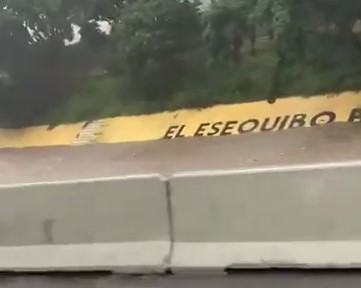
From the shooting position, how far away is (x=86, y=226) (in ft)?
23.7

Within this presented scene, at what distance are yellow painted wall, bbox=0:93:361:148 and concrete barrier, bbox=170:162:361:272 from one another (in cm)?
55

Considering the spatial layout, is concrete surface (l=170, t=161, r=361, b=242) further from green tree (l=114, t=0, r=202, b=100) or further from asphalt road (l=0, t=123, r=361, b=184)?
green tree (l=114, t=0, r=202, b=100)

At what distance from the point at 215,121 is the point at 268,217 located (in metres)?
1.06

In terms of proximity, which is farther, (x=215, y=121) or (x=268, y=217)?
(x=215, y=121)

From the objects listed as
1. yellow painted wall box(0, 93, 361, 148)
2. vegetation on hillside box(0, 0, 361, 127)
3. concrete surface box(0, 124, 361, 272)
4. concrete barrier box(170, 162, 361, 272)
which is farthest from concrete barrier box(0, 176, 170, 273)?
vegetation on hillside box(0, 0, 361, 127)

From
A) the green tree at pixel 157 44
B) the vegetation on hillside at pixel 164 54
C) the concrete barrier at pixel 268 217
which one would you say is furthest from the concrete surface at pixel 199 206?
the green tree at pixel 157 44

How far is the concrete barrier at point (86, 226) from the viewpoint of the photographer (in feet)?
22.8

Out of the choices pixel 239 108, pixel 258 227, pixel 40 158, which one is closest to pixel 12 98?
pixel 40 158

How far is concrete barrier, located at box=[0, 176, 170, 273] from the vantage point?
695 centimetres

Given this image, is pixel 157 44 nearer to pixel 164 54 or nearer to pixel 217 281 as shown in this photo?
pixel 164 54

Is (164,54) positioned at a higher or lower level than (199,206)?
higher

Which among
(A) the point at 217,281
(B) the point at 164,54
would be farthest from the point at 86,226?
(B) the point at 164,54

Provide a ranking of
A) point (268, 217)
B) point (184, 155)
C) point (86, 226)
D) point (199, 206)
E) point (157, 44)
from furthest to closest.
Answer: point (184, 155) → point (157, 44) → point (86, 226) → point (199, 206) → point (268, 217)

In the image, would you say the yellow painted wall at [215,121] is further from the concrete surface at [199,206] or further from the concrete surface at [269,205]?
the concrete surface at [269,205]
